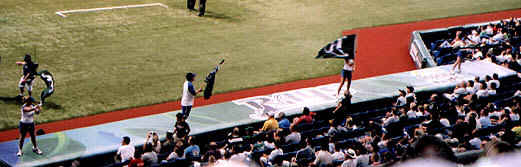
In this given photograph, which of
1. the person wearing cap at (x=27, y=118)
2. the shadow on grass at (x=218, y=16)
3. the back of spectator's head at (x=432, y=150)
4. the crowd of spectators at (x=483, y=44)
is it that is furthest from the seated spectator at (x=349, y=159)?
the shadow on grass at (x=218, y=16)

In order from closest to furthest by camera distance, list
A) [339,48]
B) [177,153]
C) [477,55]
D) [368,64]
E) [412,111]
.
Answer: [177,153], [412,111], [339,48], [477,55], [368,64]

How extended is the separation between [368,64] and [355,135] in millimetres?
7710

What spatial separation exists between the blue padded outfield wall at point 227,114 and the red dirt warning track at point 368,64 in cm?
142

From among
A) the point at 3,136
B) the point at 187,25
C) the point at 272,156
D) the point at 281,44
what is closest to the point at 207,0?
the point at 187,25

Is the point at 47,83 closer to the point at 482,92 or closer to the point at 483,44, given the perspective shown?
the point at 482,92

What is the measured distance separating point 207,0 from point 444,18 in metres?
9.87

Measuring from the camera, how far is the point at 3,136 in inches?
548

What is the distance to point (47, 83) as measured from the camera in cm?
1517

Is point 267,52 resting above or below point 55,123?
above

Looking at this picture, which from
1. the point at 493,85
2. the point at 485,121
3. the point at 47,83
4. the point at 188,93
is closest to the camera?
the point at 485,121

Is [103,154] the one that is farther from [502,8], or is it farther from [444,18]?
[502,8]

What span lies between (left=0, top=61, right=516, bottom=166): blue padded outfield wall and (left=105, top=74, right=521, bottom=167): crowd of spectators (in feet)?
2.17

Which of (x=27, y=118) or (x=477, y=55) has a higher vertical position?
(x=477, y=55)

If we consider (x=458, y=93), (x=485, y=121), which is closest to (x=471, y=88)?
(x=458, y=93)
